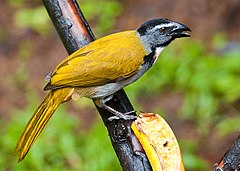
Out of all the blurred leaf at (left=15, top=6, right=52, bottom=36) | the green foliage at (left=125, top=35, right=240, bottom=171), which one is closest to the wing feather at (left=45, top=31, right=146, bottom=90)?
the green foliage at (left=125, top=35, right=240, bottom=171)

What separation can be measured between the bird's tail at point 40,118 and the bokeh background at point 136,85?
206cm

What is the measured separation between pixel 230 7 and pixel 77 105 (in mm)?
2143

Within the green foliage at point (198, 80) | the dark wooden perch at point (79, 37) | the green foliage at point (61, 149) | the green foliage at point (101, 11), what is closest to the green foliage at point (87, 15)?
the green foliage at point (101, 11)

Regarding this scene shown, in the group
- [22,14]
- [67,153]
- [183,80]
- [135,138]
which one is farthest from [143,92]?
[135,138]

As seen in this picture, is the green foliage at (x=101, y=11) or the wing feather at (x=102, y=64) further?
the green foliage at (x=101, y=11)

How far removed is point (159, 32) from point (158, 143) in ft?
3.34

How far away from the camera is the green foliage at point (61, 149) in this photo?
511 centimetres

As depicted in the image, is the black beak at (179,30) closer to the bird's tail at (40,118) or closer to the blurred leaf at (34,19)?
the bird's tail at (40,118)

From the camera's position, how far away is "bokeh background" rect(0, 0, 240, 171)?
5316mm

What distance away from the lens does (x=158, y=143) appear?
2.24m

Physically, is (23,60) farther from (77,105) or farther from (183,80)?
(183,80)

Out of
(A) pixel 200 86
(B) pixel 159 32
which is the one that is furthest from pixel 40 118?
(A) pixel 200 86

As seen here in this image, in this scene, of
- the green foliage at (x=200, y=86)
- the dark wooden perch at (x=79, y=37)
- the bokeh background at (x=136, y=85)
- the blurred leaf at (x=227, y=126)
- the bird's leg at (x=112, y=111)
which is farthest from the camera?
the green foliage at (x=200, y=86)

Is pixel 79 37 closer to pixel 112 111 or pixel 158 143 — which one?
pixel 112 111
